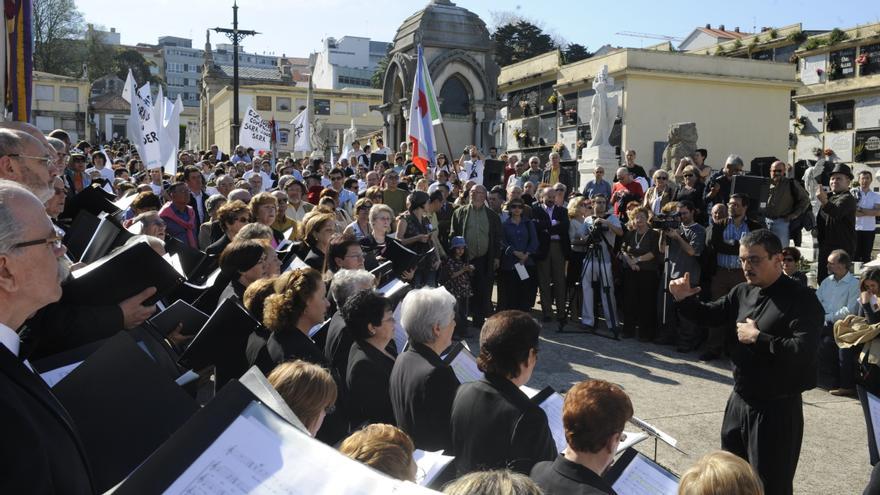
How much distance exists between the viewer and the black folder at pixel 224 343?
177 inches

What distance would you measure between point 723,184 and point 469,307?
13.9ft

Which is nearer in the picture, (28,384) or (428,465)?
(28,384)

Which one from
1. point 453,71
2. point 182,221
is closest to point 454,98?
point 453,71

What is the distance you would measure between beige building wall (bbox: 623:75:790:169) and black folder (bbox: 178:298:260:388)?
84.1ft

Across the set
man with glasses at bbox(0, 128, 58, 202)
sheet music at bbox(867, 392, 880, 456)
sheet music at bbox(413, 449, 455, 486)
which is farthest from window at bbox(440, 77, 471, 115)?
sheet music at bbox(413, 449, 455, 486)

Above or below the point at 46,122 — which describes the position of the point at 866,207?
below

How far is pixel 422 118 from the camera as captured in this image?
49.0ft

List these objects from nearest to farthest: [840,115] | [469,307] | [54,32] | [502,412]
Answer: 1. [502,412]
2. [469,307]
3. [840,115]
4. [54,32]

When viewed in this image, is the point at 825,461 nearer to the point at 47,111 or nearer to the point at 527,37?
the point at 527,37

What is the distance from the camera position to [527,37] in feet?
179

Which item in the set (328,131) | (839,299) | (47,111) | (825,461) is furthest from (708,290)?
(47,111)

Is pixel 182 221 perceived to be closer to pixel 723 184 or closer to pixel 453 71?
pixel 723 184

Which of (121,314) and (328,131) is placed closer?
(121,314)

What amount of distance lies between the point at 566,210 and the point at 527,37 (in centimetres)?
4530
